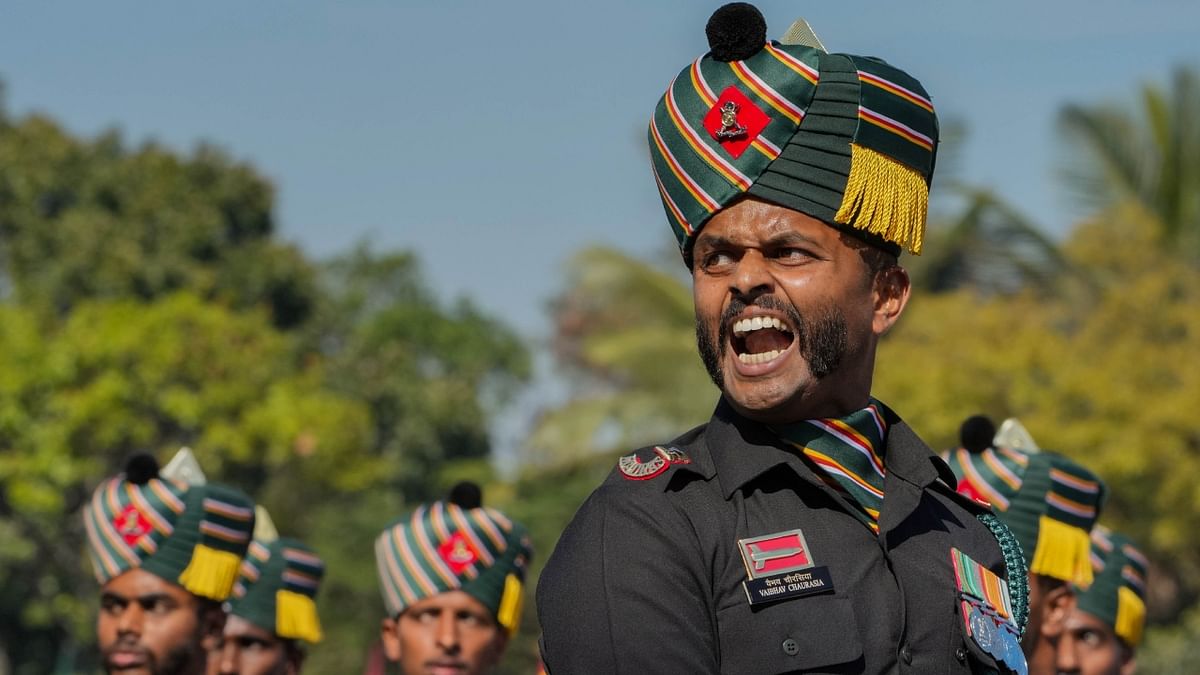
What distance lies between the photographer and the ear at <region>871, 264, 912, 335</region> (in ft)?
11.4

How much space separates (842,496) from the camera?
3.29m

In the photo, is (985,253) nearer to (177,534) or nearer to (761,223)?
(177,534)

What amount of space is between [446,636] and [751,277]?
525 centimetres

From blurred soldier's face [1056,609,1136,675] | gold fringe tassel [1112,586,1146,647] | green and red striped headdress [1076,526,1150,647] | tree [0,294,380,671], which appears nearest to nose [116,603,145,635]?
blurred soldier's face [1056,609,1136,675]

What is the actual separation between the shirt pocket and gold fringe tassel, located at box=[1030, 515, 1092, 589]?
10.7 ft

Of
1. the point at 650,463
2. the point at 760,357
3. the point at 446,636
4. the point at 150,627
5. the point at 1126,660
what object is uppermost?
the point at 760,357

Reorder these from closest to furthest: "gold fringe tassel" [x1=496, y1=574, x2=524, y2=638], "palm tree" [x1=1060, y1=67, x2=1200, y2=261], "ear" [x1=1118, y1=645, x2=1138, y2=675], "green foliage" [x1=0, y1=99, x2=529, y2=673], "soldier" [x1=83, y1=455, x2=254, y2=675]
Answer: "soldier" [x1=83, y1=455, x2=254, y2=675]
"gold fringe tassel" [x1=496, y1=574, x2=524, y2=638]
"ear" [x1=1118, y1=645, x2=1138, y2=675]
"palm tree" [x1=1060, y1=67, x2=1200, y2=261]
"green foliage" [x1=0, y1=99, x2=529, y2=673]

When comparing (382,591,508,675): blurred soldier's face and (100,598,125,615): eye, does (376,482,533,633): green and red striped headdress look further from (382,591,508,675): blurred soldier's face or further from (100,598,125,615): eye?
(100,598,125,615): eye

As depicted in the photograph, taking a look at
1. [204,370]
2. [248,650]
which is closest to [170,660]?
[248,650]

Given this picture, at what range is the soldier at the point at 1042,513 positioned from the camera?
6238 millimetres

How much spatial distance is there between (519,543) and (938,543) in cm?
540

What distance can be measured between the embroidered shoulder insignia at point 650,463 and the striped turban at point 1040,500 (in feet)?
10.2

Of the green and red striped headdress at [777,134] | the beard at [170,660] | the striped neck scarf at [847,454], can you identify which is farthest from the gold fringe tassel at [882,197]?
the beard at [170,660]

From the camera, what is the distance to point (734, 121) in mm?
3281
